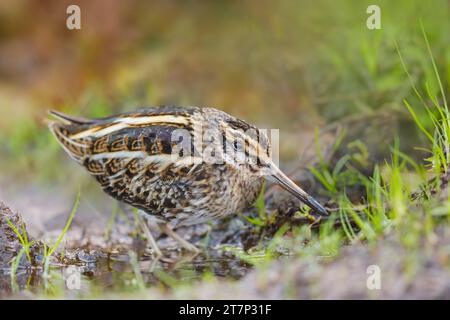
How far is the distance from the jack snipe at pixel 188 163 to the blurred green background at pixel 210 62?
64.8 inches

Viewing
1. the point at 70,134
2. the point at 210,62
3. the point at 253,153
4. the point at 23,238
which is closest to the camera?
the point at 23,238

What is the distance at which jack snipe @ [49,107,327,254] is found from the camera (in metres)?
6.32

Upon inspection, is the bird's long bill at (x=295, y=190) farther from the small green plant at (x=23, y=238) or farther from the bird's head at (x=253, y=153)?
the small green plant at (x=23, y=238)

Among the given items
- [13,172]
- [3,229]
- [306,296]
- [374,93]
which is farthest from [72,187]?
[306,296]

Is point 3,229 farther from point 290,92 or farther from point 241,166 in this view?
point 290,92

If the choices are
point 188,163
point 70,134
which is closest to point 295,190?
point 188,163

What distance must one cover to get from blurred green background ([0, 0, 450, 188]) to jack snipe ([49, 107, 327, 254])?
64.8 inches

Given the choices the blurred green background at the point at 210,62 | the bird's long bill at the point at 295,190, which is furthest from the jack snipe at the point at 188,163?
the blurred green background at the point at 210,62

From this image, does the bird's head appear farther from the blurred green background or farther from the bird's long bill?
the blurred green background

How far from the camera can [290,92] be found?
29.4 ft

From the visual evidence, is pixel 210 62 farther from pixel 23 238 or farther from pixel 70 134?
pixel 23 238

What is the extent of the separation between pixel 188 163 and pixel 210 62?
3666 mm

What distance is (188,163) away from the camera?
20.7ft

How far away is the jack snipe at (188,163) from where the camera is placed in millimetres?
6316
